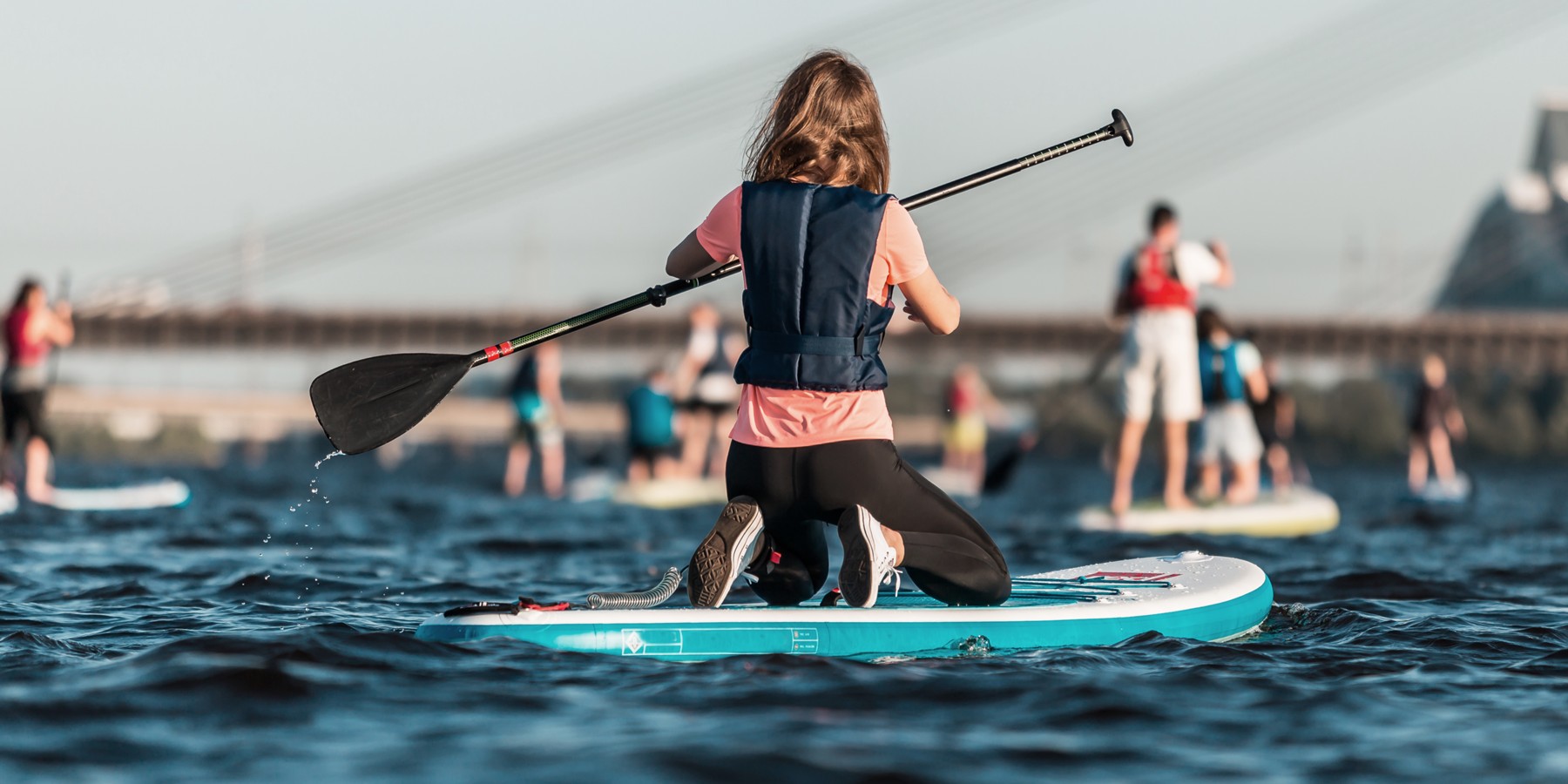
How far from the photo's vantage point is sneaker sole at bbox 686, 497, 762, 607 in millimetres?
4000

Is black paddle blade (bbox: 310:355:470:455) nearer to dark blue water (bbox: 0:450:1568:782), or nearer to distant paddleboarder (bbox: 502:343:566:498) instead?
dark blue water (bbox: 0:450:1568:782)

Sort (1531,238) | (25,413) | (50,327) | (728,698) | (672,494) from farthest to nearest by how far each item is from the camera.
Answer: (1531,238) → (672,494) → (25,413) → (50,327) → (728,698)

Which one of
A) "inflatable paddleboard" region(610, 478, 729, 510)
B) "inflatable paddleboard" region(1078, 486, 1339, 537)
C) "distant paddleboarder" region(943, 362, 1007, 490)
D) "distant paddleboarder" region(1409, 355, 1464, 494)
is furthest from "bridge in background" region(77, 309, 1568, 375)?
"inflatable paddleboard" region(1078, 486, 1339, 537)

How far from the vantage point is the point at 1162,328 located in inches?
350

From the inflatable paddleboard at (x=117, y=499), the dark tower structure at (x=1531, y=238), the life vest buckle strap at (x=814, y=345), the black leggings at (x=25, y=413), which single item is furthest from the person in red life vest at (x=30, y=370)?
the dark tower structure at (x=1531, y=238)

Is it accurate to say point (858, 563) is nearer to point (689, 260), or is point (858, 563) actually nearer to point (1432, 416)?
point (689, 260)

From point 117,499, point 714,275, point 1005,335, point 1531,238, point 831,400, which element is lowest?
point 117,499

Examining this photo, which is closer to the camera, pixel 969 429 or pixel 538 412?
pixel 538 412

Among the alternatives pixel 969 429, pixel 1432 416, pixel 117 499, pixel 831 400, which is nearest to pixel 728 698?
pixel 831 400

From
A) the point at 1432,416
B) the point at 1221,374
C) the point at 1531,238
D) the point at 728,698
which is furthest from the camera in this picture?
the point at 1531,238

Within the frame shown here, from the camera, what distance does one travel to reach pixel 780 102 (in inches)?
161

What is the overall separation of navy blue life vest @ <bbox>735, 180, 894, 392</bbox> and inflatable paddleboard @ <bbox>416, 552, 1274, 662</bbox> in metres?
A: 0.61

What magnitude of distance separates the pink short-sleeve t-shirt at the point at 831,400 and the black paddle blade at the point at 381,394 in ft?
3.74

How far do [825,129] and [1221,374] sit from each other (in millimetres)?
7819
